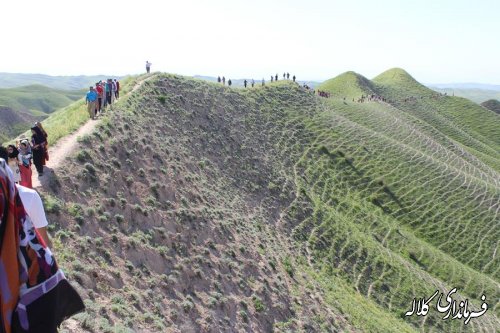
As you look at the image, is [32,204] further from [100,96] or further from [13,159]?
[100,96]

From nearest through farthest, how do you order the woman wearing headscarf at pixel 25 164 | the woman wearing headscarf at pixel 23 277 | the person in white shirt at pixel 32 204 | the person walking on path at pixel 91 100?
the woman wearing headscarf at pixel 23 277 < the person in white shirt at pixel 32 204 < the woman wearing headscarf at pixel 25 164 < the person walking on path at pixel 91 100

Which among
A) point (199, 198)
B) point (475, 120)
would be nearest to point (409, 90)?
point (475, 120)

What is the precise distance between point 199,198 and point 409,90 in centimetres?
12284

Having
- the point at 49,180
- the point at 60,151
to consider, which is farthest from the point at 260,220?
the point at 49,180

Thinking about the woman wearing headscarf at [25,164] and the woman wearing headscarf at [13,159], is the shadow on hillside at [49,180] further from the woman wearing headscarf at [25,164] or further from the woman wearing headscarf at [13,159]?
the woman wearing headscarf at [13,159]

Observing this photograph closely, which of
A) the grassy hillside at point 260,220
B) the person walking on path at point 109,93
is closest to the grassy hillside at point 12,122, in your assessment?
the grassy hillside at point 260,220

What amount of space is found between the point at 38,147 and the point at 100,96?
11.7m

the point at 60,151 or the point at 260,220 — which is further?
the point at 260,220

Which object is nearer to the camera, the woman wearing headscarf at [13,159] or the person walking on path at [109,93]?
the woman wearing headscarf at [13,159]

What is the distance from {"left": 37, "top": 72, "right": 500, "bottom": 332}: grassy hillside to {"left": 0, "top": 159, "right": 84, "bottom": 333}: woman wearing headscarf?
7966mm

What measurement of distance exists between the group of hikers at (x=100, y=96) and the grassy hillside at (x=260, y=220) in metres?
0.89

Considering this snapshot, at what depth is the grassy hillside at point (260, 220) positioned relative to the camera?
16.1 meters

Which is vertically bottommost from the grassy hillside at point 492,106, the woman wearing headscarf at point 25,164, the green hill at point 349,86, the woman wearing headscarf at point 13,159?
the grassy hillside at point 492,106

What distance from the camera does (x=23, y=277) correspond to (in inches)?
137
